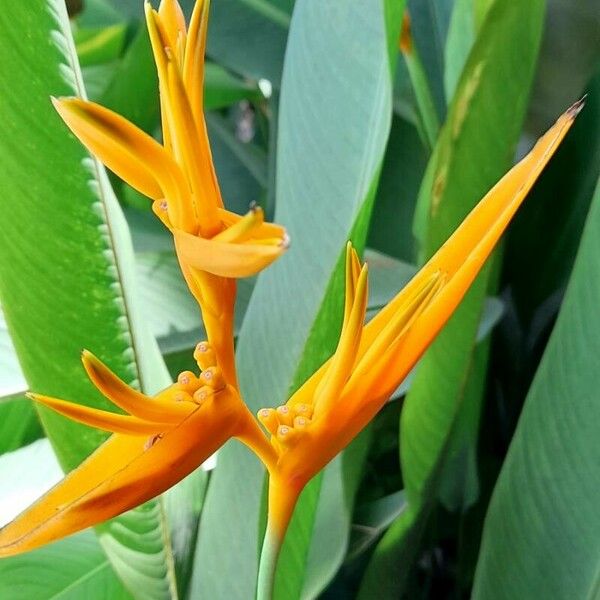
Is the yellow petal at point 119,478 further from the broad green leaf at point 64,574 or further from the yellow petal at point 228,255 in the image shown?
the broad green leaf at point 64,574

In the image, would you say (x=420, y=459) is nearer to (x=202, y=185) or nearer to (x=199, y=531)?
(x=199, y=531)

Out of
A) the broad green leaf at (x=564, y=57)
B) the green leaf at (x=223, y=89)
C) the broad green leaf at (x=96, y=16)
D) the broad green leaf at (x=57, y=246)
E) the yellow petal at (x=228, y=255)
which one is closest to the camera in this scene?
the yellow petal at (x=228, y=255)

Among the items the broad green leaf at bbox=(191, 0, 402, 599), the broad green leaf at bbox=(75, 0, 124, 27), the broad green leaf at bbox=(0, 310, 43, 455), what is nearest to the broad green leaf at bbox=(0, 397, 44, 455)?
the broad green leaf at bbox=(0, 310, 43, 455)

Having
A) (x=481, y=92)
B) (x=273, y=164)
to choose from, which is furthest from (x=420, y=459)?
(x=273, y=164)

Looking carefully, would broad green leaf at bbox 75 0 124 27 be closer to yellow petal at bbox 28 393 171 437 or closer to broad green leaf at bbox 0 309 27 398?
broad green leaf at bbox 0 309 27 398

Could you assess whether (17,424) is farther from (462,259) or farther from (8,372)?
(462,259)

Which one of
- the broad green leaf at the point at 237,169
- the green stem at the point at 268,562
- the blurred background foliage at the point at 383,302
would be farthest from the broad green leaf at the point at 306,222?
the broad green leaf at the point at 237,169

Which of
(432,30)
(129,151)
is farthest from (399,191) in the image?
(129,151)
